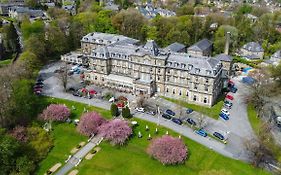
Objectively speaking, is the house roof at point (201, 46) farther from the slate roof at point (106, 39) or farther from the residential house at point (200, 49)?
the slate roof at point (106, 39)

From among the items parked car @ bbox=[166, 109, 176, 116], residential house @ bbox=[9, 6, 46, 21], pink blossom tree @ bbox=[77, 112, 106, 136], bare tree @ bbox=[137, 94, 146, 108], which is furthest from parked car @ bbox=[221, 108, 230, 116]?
residential house @ bbox=[9, 6, 46, 21]

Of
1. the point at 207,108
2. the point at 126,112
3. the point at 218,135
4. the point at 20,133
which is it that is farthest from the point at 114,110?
the point at 218,135

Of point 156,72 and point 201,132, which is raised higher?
point 156,72

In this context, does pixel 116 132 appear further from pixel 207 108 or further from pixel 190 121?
pixel 207 108

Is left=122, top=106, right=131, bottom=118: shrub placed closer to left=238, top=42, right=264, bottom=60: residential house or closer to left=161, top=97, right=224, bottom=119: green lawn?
left=161, top=97, right=224, bottom=119: green lawn

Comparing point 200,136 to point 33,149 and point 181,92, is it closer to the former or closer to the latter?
point 181,92

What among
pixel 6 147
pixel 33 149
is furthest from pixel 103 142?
pixel 6 147
